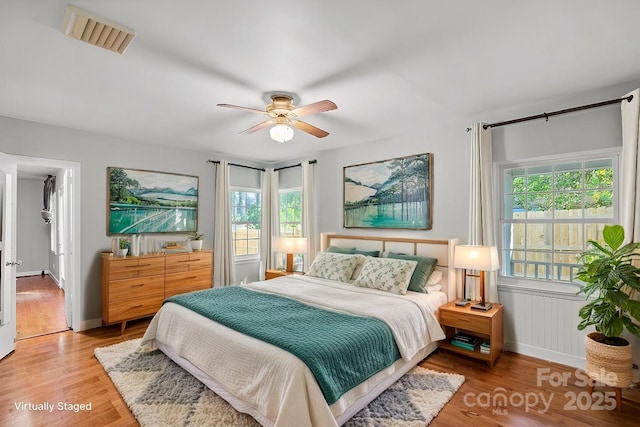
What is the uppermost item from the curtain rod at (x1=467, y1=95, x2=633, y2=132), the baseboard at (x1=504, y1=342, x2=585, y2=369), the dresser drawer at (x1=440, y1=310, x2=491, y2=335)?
the curtain rod at (x1=467, y1=95, x2=633, y2=132)

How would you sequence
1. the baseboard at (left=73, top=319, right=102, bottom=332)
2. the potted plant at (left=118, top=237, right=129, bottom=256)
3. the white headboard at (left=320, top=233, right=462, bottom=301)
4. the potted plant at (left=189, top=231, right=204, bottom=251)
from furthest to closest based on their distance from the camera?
the potted plant at (left=189, top=231, right=204, bottom=251), the potted plant at (left=118, top=237, right=129, bottom=256), the baseboard at (left=73, top=319, right=102, bottom=332), the white headboard at (left=320, top=233, right=462, bottom=301)

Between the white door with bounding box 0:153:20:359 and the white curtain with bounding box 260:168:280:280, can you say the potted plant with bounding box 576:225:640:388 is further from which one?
the white door with bounding box 0:153:20:359

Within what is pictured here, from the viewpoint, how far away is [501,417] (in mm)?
2191

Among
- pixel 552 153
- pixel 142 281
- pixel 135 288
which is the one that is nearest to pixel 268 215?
pixel 142 281

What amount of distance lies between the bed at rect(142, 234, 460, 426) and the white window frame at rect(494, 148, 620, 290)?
52cm

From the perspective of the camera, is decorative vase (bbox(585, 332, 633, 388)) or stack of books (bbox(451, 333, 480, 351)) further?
stack of books (bbox(451, 333, 480, 351))

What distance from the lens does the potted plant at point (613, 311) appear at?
2268mm

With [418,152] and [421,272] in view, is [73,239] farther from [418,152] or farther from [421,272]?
[418,152]

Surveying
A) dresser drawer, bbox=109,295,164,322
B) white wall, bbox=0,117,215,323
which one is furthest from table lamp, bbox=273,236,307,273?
white wall, bbox=0,117,215,323

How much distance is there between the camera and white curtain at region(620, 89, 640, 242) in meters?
2.48

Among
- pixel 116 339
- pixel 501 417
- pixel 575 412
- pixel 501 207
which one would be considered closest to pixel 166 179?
pixel 116 339

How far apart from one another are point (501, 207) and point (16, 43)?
431 centimetres

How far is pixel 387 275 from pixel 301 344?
5.54 ft

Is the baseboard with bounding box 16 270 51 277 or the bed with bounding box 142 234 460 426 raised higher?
the bed with bounding box 142 234 460 426
